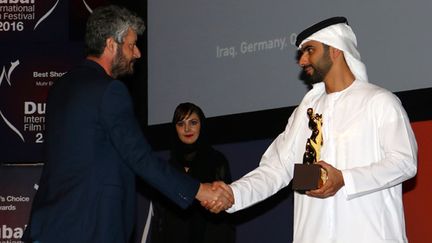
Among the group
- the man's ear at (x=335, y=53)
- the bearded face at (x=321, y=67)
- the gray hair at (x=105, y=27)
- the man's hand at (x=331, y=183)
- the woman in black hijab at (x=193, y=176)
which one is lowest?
the woman in black hijab at (x=193, y=176)

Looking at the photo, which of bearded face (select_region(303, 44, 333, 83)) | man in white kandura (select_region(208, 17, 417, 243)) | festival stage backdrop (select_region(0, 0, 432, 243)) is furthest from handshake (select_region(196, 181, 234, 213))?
festival stage backdrop (select_region(0, 0, 432, 243))

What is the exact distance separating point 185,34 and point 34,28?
163 cm

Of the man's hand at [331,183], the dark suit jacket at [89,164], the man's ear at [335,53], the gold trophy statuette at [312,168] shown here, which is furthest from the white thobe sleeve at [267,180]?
the dark suit jacket at [89,164]

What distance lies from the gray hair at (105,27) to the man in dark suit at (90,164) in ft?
0.30

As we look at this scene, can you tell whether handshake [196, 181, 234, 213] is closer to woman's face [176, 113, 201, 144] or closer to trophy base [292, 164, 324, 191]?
trophy base [292, 164, 324, 191]

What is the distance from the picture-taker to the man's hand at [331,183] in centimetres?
450

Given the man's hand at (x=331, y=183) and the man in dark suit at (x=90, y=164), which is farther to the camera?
the man's hand at (x=331, y=183)

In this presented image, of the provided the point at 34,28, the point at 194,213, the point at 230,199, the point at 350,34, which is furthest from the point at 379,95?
the point at 34,28

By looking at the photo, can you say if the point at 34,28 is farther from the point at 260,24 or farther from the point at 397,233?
the point at 397,233

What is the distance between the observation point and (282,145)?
5078 mm

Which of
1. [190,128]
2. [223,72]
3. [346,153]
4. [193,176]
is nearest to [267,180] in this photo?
[346,153]

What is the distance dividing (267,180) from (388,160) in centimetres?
80

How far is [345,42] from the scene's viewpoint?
489 cm

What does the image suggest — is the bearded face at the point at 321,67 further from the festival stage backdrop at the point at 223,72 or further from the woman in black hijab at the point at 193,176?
the woman in black hijab at the point at 193,176
